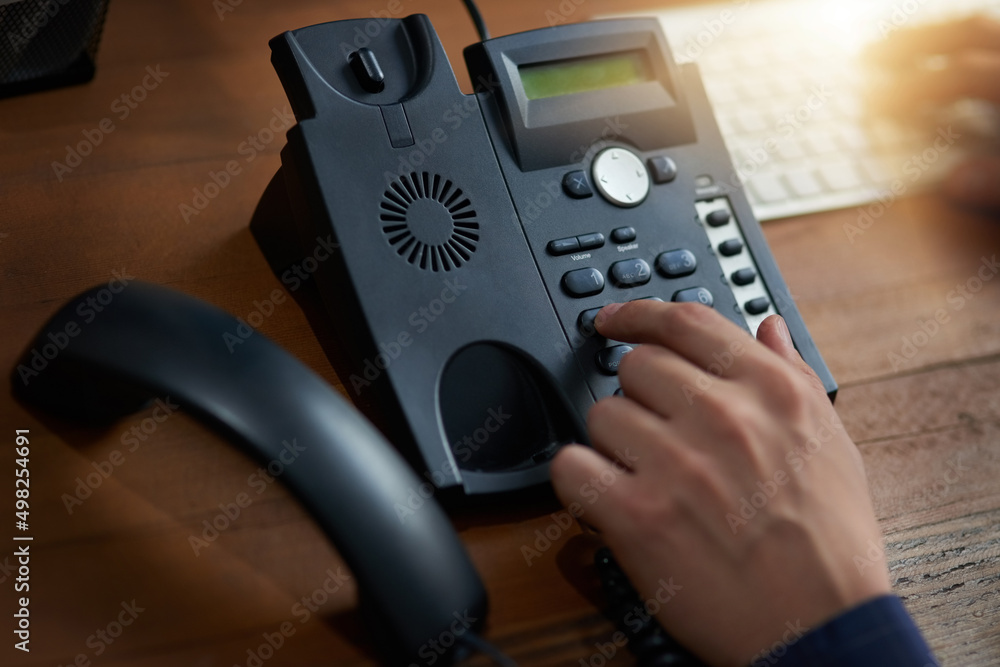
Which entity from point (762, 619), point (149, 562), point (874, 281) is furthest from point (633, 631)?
point (874, 281)

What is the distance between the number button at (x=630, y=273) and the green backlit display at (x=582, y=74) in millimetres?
114

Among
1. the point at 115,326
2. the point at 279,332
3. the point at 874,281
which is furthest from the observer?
the point at 874,281

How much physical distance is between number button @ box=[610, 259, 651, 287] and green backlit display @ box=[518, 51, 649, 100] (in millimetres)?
114

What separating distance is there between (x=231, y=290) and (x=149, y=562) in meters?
0.16

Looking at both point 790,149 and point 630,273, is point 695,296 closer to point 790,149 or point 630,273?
point 630,273

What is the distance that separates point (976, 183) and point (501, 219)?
41 cm

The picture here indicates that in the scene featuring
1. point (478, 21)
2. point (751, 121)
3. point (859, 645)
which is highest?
point (478, 21)

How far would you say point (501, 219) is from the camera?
1.33 feet

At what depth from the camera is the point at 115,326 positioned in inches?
11.8

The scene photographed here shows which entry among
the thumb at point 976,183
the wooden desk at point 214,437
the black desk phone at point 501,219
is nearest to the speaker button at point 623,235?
the black desk phone at point 501,219

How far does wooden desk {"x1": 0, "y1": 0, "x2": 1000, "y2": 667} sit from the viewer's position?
1.09 ft

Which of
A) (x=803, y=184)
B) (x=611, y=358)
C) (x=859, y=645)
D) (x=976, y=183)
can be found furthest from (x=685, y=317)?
(x=976, y=183)

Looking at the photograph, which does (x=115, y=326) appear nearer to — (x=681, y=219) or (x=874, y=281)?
(x=681, y=219)

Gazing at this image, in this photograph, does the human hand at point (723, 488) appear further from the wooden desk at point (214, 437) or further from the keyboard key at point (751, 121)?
the keyboard key at point (751, 121)
